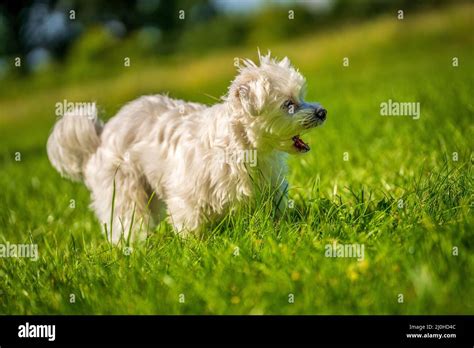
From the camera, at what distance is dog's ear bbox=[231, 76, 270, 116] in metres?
4.38

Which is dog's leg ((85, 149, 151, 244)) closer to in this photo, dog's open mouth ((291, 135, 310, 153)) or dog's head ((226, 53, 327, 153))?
dog's head ((226, 53, 327, 153))

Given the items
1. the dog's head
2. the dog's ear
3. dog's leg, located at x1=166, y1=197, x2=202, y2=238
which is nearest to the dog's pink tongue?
the dog's head

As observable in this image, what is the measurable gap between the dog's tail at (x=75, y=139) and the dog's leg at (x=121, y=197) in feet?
1.19

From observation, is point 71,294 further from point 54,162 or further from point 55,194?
point 55,194

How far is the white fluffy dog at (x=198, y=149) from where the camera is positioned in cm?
445

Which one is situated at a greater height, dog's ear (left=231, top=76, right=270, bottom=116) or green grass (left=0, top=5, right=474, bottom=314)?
dog's ear (left=231, top=76, right=270, bottom=116)

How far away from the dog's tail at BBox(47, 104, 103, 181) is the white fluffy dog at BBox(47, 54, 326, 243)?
28 mm

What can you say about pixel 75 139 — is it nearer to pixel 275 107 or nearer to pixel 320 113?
pixel 275 107

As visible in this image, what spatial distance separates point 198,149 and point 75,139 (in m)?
1.52

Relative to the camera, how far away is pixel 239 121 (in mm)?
4547

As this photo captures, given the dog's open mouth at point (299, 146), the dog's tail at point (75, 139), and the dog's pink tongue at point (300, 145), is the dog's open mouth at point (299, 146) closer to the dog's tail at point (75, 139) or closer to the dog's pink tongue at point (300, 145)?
the dog's pink tongue at point (300, 145)

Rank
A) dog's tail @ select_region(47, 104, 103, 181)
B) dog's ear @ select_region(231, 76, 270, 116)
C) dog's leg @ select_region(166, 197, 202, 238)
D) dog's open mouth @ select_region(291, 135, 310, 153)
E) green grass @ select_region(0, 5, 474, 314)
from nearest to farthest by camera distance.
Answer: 1. green grass @ select_region(0, 5, 474, 314)
2. dog's ear @ select_region(231, 76, 270, 116)
3. dog's open mouth @ select_region(291, 135, 310, 153)
4. dog's leg @ select_region(166, 197, 202, 238)
5. dog's tail @ select_region(47, 104, 103, 181)

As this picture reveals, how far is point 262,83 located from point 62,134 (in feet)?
7.24

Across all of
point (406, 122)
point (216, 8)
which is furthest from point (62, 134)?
point (216, 8)
